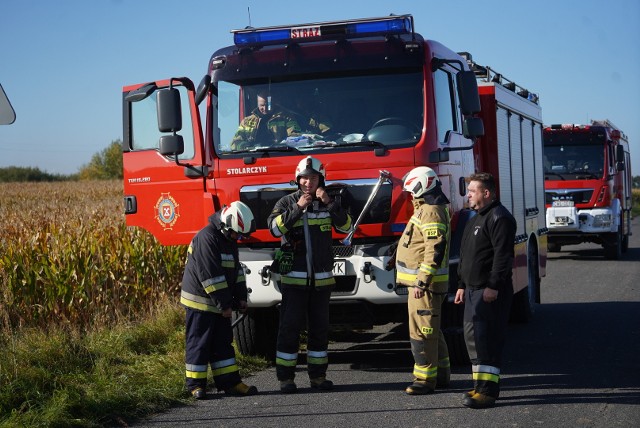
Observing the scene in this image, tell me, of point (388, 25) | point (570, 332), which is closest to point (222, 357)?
point (388, 25)

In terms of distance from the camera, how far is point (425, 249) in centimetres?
742

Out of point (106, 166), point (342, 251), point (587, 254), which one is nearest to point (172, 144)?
point (342, 251)

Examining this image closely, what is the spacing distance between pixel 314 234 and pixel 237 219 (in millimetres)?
678

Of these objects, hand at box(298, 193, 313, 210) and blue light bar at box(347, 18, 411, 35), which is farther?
blue light bar at box(347, 18, 411, 35)

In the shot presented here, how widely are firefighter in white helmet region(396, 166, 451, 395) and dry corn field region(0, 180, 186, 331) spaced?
171 inches

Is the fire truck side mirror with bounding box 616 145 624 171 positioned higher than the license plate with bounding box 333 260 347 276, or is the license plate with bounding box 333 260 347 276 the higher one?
the fire truck side mirror with bounding box 616 145 624 171

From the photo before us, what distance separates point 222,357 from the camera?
25.2ft

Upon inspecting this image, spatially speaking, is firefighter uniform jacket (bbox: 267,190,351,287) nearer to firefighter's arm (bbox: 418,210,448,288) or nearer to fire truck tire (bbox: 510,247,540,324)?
firefighter's arm (bbox: 418,210,448,288)

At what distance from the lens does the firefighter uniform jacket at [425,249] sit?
7.38 metres

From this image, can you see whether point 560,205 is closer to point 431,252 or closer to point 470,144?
point 470,144

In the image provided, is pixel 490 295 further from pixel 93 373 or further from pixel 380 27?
pixel 93 373

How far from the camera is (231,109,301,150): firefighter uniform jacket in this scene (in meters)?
8.50

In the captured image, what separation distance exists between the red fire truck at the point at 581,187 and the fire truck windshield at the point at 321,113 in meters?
12.9

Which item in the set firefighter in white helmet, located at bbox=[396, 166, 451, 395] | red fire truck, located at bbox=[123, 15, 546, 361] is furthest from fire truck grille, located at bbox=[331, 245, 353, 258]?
firefighter in white helmet, located at bbox=[396, 166, 451, 395]
